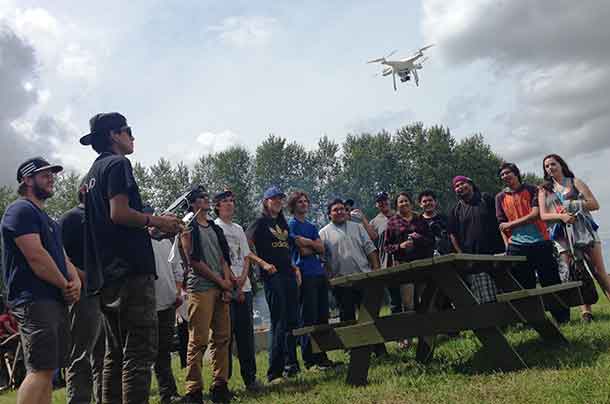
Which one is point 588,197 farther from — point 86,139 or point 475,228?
point 86,139

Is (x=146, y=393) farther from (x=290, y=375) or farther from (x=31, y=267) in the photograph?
(x=290, y=375)

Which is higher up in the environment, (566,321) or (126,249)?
(126,249)

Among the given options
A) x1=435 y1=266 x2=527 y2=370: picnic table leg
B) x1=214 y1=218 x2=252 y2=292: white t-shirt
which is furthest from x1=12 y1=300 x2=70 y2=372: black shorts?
x1=435 y1=266 x2=527 y2=370: picnic table leg

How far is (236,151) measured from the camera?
59.9 meters

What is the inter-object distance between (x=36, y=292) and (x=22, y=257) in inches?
10.3

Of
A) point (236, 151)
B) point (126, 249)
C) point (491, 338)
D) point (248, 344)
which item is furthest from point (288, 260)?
point (236, 151)

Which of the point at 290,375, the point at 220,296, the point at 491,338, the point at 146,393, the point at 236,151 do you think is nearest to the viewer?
the point at 146,393

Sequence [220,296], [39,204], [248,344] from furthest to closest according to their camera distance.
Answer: [248,344]
[220,296]
[39,204]

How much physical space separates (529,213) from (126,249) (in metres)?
4.59

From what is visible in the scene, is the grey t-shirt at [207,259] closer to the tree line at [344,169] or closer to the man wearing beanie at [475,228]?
the man wearing beanie at [475,228]

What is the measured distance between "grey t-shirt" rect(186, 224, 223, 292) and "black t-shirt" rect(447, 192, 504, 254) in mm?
3066

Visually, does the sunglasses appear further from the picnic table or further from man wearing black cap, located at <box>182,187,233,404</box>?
the picnic table

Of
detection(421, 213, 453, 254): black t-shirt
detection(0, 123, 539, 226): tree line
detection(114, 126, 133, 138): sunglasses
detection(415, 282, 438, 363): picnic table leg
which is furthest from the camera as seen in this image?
detection(0, 123, 539, 226): tree line

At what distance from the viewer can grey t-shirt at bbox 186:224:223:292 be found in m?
5.07
